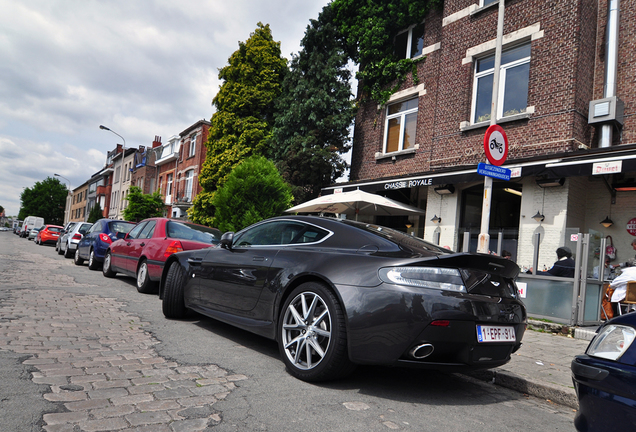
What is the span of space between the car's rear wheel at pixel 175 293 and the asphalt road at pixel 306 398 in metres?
0.51

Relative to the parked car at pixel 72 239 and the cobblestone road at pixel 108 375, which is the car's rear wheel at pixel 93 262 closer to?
the parked car at pixel 72 239

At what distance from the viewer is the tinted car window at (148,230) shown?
8852 mm

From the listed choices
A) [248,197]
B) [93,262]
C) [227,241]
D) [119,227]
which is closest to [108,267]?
[93,262]

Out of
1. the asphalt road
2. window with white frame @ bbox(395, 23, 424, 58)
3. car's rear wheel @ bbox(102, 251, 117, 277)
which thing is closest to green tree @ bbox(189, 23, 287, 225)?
window with white frame @ bbox(395, 23, 424, 58)

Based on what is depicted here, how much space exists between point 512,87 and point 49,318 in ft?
36.4

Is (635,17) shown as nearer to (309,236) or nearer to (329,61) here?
(329,61)

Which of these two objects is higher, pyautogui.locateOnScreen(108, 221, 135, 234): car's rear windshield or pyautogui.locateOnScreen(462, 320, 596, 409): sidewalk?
pyautogui.locateOnScreen(108, 221, 135, 234): car's rear windshield

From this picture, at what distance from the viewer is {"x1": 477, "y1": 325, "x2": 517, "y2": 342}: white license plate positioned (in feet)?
11.0

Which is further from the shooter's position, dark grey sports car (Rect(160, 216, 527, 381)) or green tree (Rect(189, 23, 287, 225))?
green tree (Rect(189, 23, 287, 225))

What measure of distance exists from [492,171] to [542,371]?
363 cm

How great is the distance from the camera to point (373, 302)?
331 cm

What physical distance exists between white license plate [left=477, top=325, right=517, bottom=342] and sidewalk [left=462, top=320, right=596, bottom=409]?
0.64 meters

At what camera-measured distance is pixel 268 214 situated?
46.4ft

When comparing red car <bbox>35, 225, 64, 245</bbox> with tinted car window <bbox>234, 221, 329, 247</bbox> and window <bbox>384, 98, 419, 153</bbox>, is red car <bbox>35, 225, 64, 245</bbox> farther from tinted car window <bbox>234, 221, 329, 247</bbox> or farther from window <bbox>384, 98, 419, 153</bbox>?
tinted car window <bbox>234, 221, 329, 247</bbox>
